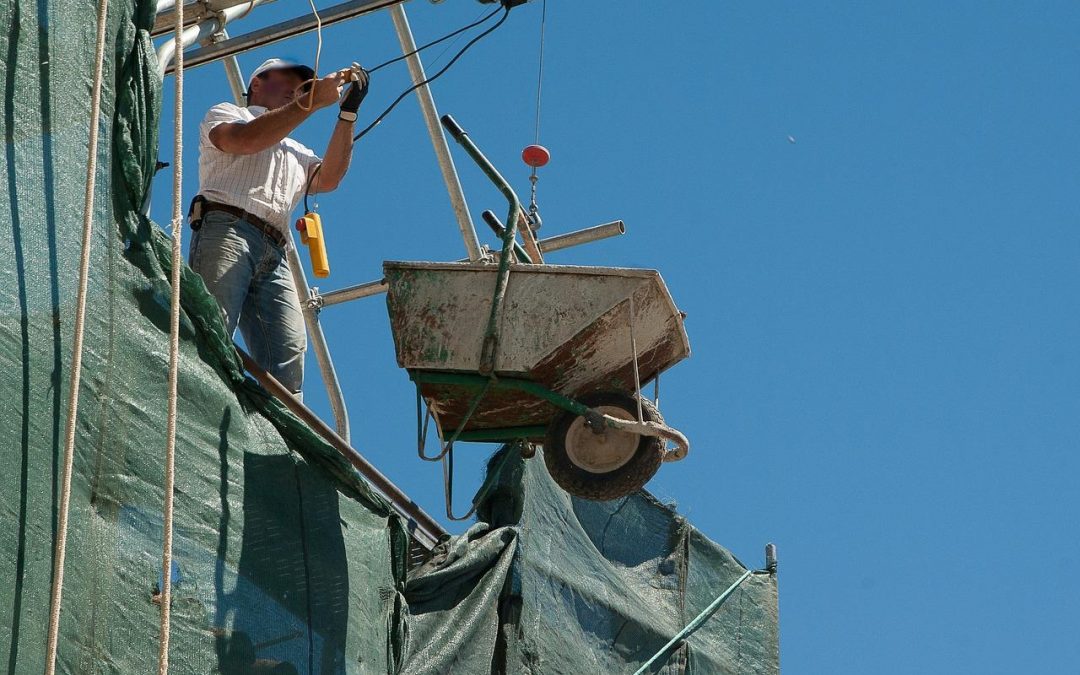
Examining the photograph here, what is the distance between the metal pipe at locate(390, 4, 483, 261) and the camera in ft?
33.8

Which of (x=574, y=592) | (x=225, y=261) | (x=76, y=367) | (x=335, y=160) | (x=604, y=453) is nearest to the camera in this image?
(x=76, y=367)

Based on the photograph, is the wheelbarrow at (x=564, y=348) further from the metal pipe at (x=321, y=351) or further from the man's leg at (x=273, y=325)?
the metal pipe at (x=321, y=351)

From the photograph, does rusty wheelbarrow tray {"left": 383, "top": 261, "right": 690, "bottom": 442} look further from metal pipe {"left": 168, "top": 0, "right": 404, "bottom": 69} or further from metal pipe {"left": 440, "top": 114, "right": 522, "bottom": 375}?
metal pipe {"left": 168, "top": 0, "right": 404, "bottom": 69}

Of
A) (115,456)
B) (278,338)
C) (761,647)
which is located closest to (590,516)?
(761,647)

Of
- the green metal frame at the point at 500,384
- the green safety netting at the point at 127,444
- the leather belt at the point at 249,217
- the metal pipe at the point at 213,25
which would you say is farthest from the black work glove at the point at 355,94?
the green safety netting at the point at 127,444

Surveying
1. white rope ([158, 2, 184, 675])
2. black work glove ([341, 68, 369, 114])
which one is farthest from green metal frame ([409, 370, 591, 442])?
white rope ([158, 2, 184, 675])

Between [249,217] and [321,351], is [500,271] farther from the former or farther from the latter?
[321,351]

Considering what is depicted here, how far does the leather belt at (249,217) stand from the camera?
21.5 ft

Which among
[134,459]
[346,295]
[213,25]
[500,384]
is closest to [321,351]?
[346,295]

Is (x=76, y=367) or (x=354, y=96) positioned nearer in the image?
(x=76, y=367)

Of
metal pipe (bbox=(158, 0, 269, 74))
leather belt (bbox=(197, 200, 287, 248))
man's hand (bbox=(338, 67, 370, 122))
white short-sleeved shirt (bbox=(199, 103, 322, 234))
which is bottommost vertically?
leather belt (bbox=(197, 200, 287, 248))

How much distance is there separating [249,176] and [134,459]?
188 cm

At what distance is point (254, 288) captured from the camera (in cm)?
661

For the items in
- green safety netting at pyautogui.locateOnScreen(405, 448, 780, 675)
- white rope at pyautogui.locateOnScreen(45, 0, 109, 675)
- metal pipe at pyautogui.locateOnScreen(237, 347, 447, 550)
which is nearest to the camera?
white rope at pyautogui.locateOnScreen(45, 0, 109, 675)
